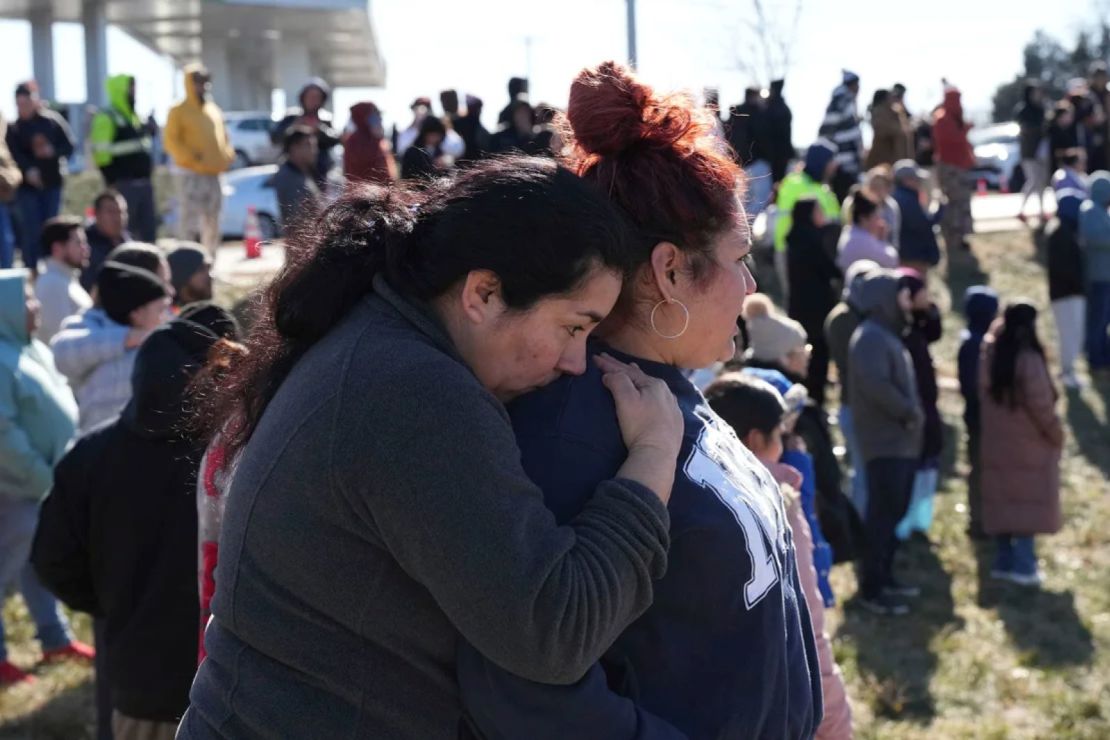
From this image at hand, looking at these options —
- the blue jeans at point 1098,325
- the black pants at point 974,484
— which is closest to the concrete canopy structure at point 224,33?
the blue jeans at point 1098,325

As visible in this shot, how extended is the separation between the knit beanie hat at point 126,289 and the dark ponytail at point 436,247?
315 cm

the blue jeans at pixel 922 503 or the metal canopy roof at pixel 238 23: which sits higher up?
the metal canopy roof at pixel 238 23

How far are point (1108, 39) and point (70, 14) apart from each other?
108 ft

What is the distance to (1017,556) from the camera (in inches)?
353

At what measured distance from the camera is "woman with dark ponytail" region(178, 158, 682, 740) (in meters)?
1.76

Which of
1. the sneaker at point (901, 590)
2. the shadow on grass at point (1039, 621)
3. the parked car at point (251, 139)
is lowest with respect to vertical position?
the shadow on grass at point (1039, 621)

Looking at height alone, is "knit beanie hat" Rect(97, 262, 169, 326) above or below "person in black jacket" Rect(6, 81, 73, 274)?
below

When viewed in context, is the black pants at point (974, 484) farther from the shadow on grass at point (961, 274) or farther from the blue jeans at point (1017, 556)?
the shadow on grass at point (961, 274)

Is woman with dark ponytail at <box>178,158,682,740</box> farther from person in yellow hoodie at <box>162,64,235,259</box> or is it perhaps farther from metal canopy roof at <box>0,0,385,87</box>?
metal canopy roof at <box>0,0,385,87</box>

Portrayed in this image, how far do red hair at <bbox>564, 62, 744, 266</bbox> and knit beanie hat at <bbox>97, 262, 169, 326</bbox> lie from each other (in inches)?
131

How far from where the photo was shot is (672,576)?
1.94 meters

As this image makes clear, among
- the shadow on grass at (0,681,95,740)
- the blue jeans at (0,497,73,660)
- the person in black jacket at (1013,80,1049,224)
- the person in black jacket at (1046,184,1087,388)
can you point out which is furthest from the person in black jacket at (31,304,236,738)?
the person in black jacket at (1013,80,1049,224)

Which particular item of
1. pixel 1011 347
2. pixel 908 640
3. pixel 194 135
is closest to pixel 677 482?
pixel 908 640

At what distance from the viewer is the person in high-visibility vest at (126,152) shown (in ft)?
39.3
